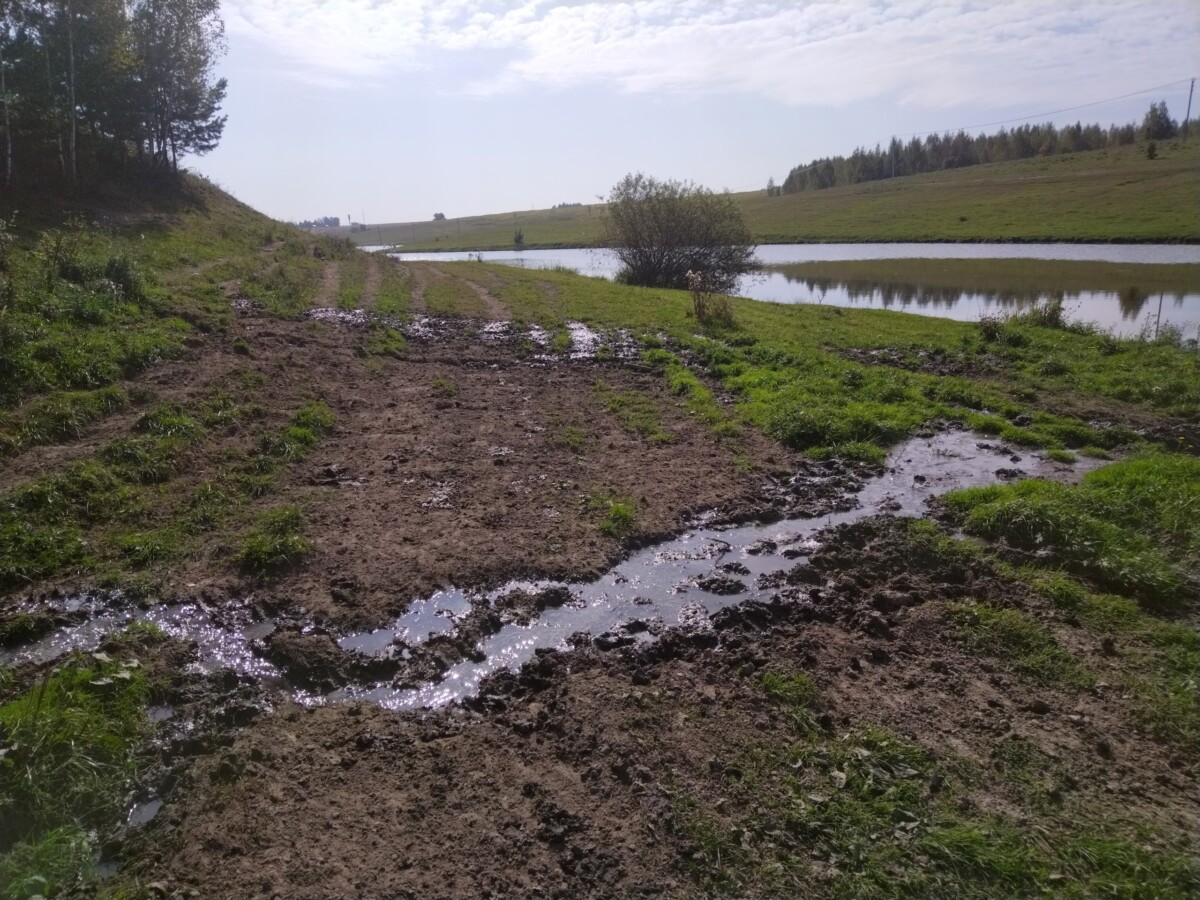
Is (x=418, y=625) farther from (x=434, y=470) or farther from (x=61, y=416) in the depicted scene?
(x=61, y=416)

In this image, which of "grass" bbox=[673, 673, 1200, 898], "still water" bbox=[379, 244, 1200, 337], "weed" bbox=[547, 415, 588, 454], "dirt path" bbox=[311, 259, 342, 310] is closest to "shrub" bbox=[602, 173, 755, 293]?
"still water" bbox=[379, 244, 1200, 337]

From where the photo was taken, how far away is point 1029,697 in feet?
15.6

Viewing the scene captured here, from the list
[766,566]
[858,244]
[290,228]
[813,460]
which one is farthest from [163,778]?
[858,244]

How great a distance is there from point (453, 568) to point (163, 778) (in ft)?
9.52

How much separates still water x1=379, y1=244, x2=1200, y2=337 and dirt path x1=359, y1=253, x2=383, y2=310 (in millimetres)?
10588

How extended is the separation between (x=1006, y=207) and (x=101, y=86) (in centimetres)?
7259

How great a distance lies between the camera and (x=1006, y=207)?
67312mm

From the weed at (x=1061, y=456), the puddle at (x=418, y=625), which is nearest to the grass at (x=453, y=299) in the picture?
the weed at (x=1061, y=456)

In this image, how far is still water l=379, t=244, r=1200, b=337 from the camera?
2427 cm

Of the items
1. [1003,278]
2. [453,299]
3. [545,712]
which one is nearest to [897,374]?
[545,712]

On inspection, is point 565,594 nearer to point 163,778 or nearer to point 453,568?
point 453,568

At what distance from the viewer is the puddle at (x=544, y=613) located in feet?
17.2

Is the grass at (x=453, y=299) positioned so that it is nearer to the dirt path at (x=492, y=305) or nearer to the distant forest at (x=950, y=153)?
the dirt path at (x=492, y=305)

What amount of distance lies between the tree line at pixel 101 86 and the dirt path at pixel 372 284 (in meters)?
10.8
